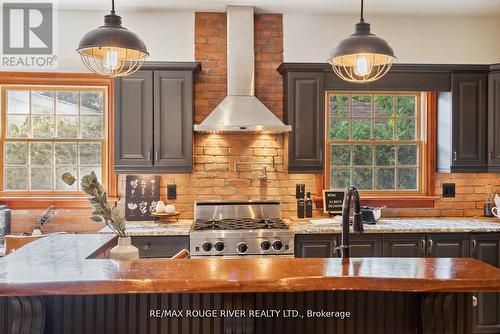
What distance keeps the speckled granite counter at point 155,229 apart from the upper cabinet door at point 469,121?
274 centimetres

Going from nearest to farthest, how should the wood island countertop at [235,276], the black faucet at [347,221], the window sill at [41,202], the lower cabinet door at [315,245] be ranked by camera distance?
the wood island countertop at [235,276] → the black faucet at [347,221] → the lower cabinet door at [315,245] → the window sill at [41,202]

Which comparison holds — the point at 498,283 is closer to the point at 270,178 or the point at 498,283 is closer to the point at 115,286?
the point at 115,286

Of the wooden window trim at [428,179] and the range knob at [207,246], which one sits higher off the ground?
the wooden window trim at [428,179]

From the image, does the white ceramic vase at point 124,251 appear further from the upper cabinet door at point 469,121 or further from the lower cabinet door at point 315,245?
the upper cabinet door at point 469,121

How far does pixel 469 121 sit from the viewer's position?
13.1ft

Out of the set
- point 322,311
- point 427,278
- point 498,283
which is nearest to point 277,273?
point 322,311

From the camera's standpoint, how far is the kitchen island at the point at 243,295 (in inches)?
60.9

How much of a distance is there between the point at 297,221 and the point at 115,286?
8.81ft

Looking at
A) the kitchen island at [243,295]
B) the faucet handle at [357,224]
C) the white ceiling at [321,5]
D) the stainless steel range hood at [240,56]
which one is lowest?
the kitchen island at [243,295]

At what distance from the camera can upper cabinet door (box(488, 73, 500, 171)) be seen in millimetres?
3963

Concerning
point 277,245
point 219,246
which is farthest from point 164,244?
point 277,245

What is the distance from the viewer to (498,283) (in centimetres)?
155

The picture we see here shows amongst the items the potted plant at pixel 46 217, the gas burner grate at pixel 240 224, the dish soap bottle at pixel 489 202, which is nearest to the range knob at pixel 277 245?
the gas burner grate at pixel 240 224

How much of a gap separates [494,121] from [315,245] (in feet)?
7.24
